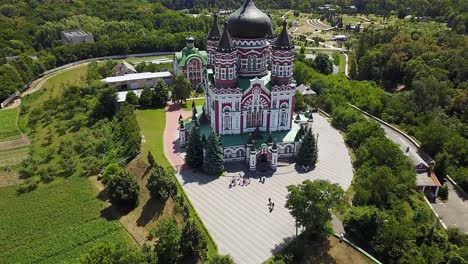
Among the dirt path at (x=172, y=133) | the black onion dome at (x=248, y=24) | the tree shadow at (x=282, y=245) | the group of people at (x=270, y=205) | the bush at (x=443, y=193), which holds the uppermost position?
the black onion dome at (x=248, y=24)

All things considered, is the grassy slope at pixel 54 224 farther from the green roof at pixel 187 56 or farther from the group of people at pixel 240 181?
the green roof at pixel 187 56

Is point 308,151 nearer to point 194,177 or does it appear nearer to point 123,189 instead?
point 194,177

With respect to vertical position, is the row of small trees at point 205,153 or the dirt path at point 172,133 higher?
the row of small trees at point 205,153

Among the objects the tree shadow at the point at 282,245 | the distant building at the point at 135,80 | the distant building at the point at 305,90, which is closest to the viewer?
the tree shadow at the point at 282,245

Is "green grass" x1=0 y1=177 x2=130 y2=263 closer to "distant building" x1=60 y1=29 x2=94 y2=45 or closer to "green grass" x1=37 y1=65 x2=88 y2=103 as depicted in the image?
"green grass" x1=37 y1=65 x2=88 y2=103

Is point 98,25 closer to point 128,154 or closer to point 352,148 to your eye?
point 128,154

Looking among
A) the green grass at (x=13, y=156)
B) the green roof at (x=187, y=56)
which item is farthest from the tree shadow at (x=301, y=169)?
the green grass at (x=13, y=156)

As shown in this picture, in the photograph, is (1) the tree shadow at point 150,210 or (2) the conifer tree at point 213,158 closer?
(1) the tree shadow at point 150,210
